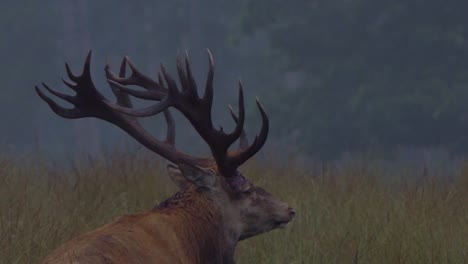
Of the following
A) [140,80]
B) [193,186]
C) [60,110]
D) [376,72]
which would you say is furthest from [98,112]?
[376,72]

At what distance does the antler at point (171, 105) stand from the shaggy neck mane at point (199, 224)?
176 mm

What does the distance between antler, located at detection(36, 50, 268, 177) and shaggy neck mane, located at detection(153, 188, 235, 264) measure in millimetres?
176

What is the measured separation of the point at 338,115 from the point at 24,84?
478 inches

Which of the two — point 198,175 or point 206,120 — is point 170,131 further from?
point 198,175

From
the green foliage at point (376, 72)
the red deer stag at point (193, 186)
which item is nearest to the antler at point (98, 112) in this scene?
the red deer stag at point (193, 186)

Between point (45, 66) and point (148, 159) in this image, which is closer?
point (148, 159)

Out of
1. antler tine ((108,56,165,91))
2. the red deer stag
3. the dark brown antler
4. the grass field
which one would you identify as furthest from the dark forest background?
the dark brown antler

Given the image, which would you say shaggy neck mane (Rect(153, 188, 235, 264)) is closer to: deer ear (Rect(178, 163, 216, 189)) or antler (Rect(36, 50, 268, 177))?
deer ear (Rect(178, 163, 216, 189))

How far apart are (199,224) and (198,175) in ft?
0.70

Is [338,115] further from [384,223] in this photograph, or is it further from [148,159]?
Result: [384,223]

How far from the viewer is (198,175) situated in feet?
16.3

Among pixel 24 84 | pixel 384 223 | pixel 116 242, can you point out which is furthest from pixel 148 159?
pixel 24 84

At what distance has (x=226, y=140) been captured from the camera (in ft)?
16.6

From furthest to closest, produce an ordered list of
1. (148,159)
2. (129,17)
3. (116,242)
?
1. (129,17)
2. (148,159)
3. (116,242)
